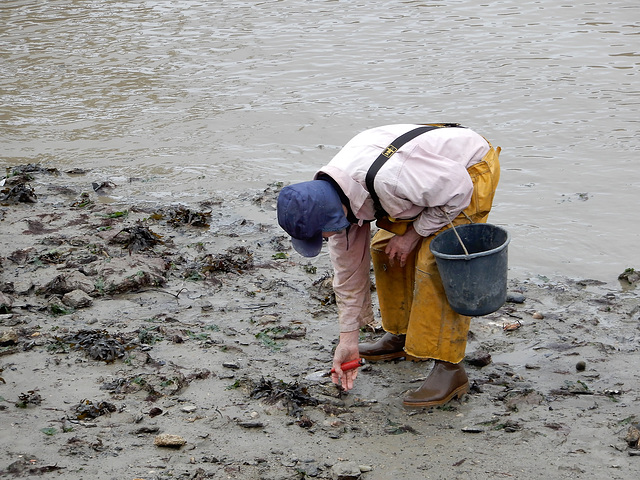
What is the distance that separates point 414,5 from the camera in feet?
47.3

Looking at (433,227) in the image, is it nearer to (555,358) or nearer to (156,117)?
(555,358)

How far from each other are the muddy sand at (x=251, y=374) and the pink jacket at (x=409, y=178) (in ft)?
2.83

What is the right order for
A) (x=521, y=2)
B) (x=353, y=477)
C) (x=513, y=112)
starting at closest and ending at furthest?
1. (x=353, y=477)
2. (x=513, y=112)
3. (x=521, y=2)

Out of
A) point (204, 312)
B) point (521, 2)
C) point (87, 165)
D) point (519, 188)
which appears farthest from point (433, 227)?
point (521, 2)

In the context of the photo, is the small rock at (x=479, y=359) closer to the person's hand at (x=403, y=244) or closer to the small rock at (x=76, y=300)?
the person's hand at (x=403, y=244)

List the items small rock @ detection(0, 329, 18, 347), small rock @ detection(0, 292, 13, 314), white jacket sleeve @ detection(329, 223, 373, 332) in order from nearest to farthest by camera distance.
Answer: white jacket sleeve @ detection(329, 223, 373, 332), small rock @ detection(0, 329, 18, 347), small rock @ detection(0, 292, 13, 314)

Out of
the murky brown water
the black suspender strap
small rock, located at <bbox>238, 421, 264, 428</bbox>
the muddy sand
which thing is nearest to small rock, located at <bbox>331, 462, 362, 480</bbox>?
the muddy sand

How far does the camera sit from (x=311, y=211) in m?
3.22

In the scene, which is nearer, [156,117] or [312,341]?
[312,341]

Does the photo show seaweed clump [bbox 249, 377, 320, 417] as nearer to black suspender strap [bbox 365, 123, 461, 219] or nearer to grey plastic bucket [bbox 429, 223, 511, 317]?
grey plastic bucket [bbox 429, 223, 511, 317]

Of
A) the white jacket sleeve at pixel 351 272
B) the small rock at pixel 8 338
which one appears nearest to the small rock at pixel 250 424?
the white jacket sleeve at pixel 351 272

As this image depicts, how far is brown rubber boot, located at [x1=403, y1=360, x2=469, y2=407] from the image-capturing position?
3.84 metres

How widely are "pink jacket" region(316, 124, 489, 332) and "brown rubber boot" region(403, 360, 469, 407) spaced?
→ 0.72 metres

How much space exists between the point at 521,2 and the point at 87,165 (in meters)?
9.21
